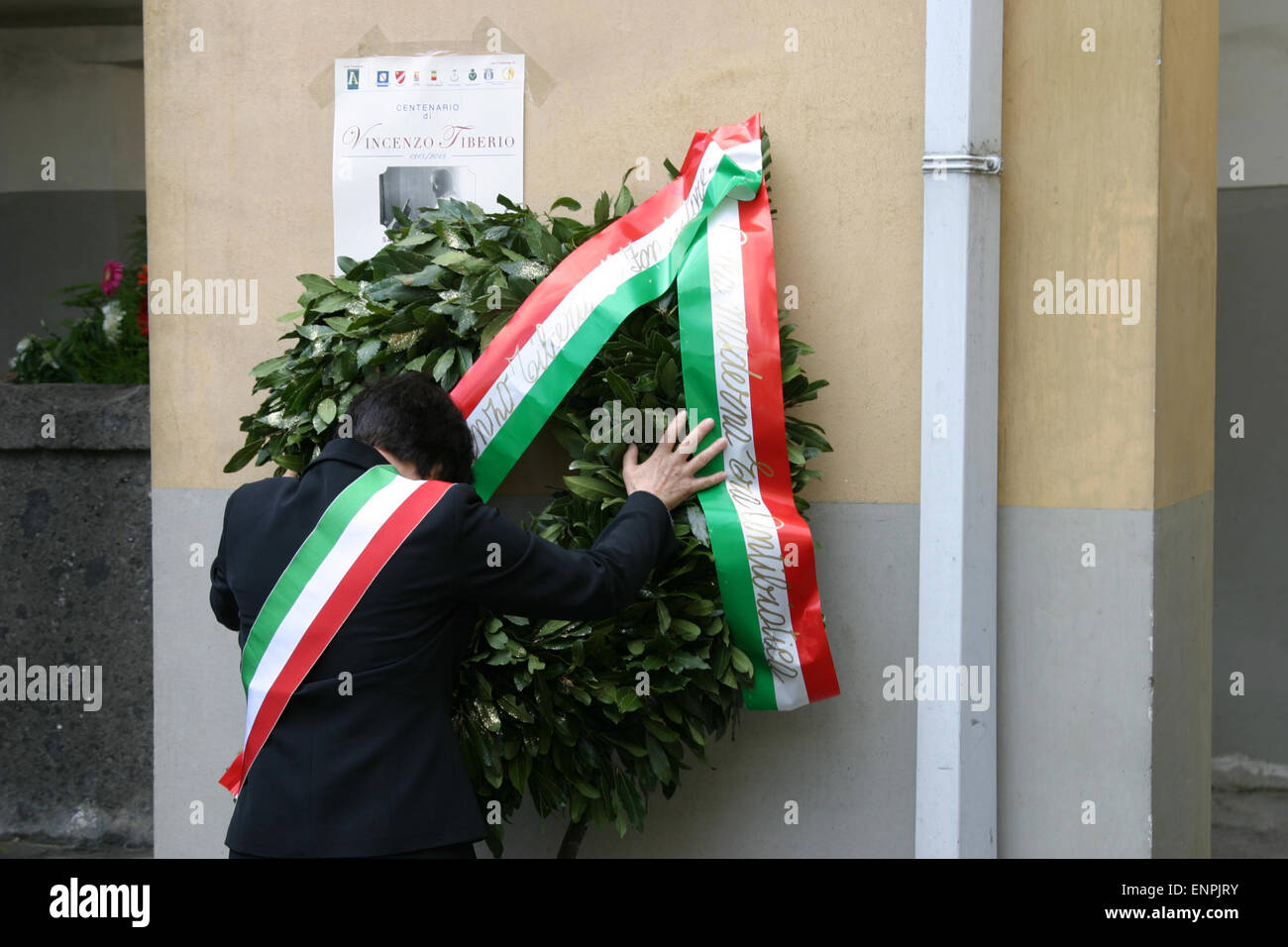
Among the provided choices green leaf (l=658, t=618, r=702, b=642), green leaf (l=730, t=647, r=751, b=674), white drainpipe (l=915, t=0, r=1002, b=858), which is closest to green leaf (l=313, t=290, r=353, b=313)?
green leaf (l=658, t=618, r=702, b=642)

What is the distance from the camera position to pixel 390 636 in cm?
281

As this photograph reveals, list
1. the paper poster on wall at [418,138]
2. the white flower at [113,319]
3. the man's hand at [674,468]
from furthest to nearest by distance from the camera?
the white flower at [113,319] → the paper poster on wall at [418,138] → the man's hand at [674,468]

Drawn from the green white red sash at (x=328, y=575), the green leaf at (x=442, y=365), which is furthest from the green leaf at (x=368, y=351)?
the green white red sash at (x=328, y=575)

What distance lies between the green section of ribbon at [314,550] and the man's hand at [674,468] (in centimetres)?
68

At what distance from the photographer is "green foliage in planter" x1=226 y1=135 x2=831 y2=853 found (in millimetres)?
3311

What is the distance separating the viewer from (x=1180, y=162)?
3723mm

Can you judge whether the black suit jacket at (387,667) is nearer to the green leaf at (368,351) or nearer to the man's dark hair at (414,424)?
the man's dark hair at (414,424)

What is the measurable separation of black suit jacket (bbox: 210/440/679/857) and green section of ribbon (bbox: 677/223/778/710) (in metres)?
0.43

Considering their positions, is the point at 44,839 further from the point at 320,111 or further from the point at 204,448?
the point at 320,111

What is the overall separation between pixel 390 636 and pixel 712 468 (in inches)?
39.5

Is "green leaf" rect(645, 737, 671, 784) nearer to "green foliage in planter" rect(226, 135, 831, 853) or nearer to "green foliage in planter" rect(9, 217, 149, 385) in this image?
"green foliage in planter" rect(226, 135, 831, 853)

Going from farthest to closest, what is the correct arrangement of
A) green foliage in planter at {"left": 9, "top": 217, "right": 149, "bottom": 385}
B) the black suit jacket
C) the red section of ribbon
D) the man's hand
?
1. green foliage in planter at {"left": 9, "top": 217, "right": 149, "bottom": 385}
2. the red section of ribbon
3. the man's hand
4. the black suit jacket

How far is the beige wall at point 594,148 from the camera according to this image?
3648mm

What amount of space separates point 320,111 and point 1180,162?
98.8 inches
